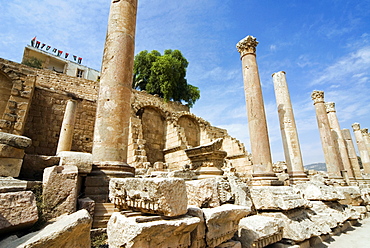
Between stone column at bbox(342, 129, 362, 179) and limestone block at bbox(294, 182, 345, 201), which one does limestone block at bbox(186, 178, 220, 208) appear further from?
stone column at bbox(342, 129, 362, 179)

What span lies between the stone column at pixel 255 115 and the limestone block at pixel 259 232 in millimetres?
3389

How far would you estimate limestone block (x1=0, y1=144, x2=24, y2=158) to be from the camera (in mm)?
2752

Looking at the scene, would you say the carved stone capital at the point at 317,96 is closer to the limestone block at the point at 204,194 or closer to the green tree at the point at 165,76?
the limestone block at the point at 204,194

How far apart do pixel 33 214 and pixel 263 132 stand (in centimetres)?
751

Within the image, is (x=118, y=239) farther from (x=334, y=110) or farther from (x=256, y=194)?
(x=334, y=110)

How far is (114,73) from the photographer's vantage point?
5.22 m

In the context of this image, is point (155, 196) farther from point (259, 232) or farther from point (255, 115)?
point (255, 115)

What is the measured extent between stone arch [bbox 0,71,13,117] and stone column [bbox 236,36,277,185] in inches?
432

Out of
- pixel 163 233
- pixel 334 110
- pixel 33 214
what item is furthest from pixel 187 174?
pixel 334 110

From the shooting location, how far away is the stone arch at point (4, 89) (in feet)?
29.2

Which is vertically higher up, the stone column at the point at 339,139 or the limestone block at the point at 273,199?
the stone column at the point at 339,139

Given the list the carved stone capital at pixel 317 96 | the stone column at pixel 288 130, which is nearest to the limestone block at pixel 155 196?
the stone column at pixel 288 130

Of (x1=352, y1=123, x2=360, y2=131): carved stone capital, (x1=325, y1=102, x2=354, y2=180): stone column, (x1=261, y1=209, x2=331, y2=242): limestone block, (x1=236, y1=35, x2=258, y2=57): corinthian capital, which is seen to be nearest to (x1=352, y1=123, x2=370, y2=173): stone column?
(x1=352, y1=123, x2=360, y2=131): carved stone capital

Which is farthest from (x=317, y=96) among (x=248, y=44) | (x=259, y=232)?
(x=259, y=232)
